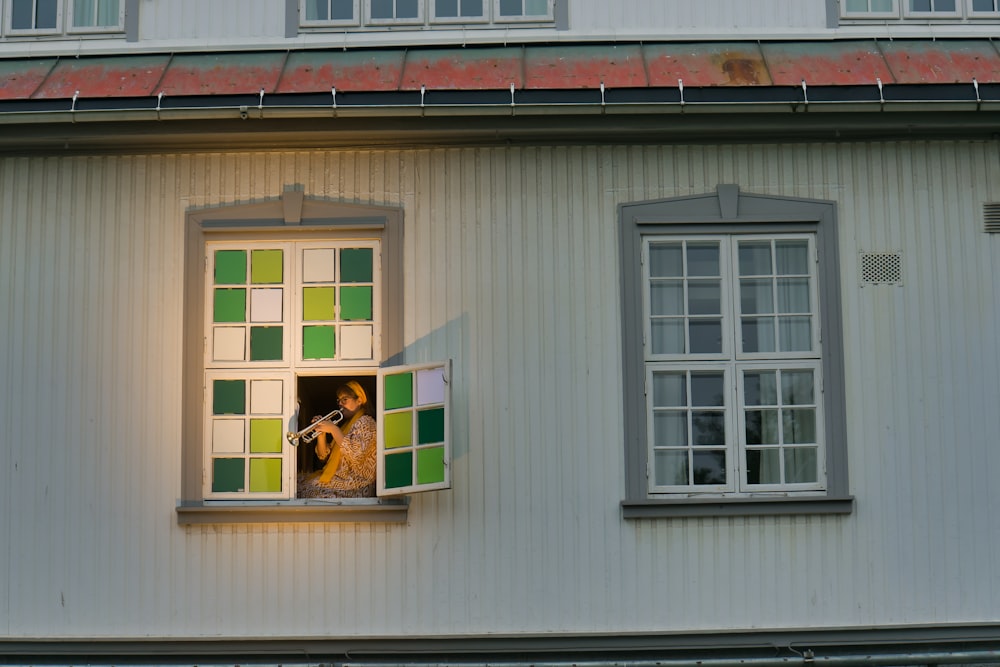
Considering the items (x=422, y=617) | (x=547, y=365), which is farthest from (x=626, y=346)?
(x=422, y=617)

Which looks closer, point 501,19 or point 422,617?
point 422,617

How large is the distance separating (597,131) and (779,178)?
137cm

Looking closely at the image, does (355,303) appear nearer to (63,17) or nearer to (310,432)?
(310,432)

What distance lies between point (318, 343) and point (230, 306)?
27.1 inches

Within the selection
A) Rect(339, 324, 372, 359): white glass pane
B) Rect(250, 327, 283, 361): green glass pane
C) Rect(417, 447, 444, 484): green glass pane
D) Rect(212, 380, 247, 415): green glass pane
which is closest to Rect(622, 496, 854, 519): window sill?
Rect(417, 447, 444, 484): green glass pane

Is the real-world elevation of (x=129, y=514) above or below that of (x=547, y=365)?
below

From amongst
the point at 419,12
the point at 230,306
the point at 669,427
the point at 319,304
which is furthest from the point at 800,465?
the point at 419,12

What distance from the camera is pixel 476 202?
8875 millimetres

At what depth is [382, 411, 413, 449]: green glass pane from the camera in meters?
8.44

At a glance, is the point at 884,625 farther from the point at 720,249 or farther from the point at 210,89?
the point at 210,89

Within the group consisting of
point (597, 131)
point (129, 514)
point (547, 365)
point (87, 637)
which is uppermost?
point (597, 131)

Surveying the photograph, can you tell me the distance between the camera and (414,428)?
8406mm

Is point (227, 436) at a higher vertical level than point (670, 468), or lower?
higher

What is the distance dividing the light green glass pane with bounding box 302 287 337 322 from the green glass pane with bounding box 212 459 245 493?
1144mm
